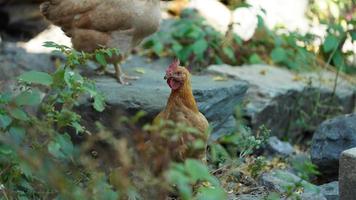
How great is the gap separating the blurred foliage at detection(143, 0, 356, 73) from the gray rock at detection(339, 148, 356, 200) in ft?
10.1

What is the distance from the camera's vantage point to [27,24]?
8.25 meters

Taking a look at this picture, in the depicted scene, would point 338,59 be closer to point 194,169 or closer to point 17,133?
point 17,133

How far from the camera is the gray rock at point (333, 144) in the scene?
17.5ft

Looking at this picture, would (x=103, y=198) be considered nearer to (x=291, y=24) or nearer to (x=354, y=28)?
(x=354, y=28)

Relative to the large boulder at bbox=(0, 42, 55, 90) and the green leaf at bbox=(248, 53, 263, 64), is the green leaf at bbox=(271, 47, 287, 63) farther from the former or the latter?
the large boulder at bbox=(0, 42, 55, 90)

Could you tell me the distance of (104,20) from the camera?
5441 mm

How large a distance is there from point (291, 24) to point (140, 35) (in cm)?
388

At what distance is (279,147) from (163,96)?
142cm

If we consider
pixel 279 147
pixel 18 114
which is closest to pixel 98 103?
pixel 18 114

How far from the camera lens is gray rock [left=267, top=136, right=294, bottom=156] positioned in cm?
629

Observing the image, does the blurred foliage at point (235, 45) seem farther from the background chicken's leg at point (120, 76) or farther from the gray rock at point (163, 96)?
the background chicken's leg at point (120, 76)

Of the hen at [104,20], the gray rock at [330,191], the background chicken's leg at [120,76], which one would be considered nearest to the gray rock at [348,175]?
the gray rock at [330,191]

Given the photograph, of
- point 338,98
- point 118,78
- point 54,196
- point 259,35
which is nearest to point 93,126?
point 118,78

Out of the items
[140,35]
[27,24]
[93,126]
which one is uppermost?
[140,35]
